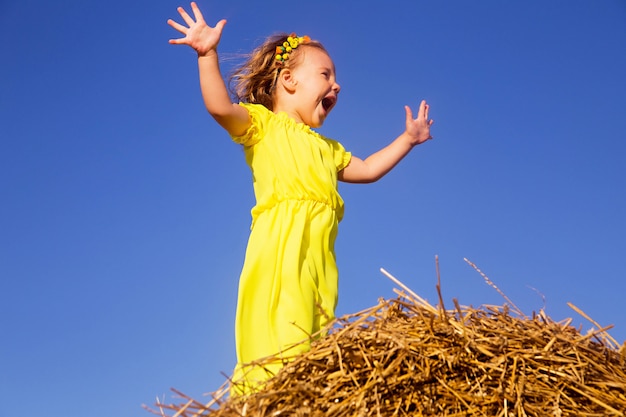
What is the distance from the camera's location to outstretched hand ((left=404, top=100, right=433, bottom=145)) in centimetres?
439

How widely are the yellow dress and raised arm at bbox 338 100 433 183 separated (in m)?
0.33

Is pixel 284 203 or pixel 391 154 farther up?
pixel 391 154

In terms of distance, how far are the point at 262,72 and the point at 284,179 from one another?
Answer: 87cm

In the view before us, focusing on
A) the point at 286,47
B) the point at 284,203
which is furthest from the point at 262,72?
the point at 284,203

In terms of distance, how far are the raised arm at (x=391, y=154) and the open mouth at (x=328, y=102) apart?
316mm

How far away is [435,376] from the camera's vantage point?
2.07 meters

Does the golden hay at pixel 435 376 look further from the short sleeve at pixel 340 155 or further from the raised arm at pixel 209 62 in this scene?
the short sleeve at pixel 340 155

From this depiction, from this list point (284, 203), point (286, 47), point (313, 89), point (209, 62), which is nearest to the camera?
point (209, 62)

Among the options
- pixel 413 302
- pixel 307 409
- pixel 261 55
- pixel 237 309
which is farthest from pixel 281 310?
pixel 261 55

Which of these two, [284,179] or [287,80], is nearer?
[284,179]

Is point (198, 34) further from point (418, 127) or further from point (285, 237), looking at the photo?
point (418, 127)

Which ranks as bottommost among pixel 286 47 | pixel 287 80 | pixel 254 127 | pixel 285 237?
pixel 285 237

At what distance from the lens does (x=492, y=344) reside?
7.07 feet

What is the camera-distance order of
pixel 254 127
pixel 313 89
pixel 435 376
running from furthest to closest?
pixel 313 89, pixel 254 127, pixel 435 376
